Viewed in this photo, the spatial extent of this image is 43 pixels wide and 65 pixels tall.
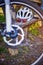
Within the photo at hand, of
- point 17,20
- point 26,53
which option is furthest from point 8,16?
point 26,53

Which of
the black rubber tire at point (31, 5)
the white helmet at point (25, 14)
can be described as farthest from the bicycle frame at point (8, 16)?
the white helmet at point (25, 14)

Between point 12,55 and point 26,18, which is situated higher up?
point 26,18

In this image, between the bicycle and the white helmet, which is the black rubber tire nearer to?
the bicycle

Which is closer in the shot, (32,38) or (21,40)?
(21,40)

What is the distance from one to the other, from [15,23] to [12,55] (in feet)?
1.26

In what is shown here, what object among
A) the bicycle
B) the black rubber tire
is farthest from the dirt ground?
the black rubber tire

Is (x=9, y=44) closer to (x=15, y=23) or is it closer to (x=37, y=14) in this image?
(x=15, y=23)

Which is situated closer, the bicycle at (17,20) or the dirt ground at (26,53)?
the bicycle at (17,20)

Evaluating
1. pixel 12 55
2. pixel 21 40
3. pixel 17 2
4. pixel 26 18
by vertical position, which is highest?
pixel 17 2

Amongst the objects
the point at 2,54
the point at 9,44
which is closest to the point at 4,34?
the point at 9,44

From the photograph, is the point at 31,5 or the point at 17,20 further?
the point at 17,20

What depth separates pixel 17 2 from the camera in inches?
117

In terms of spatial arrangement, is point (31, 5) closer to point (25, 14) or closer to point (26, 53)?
point (25, 14)

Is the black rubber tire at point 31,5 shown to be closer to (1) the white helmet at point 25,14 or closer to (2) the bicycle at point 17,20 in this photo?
(2) the bicycle at point 17,20
